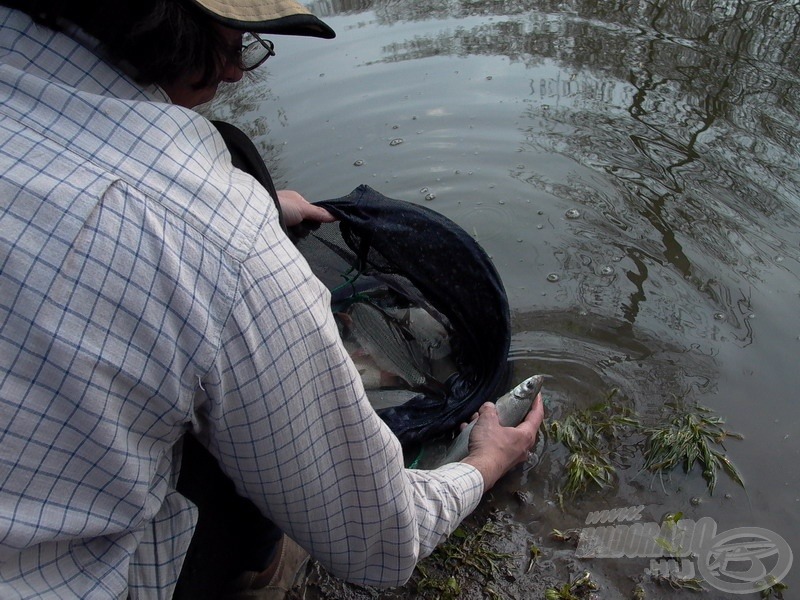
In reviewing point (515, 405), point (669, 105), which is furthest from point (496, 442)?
point (669, 105)

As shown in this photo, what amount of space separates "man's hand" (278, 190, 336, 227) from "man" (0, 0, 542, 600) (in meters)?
1.45

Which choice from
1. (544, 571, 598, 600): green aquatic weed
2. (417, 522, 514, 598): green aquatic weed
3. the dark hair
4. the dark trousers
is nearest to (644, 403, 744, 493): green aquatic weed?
(544, 571, 598, 600): green aquatic weed

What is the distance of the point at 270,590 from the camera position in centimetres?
235

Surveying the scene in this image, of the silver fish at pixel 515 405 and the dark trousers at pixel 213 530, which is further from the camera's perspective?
the silver fish at pixel 515 405

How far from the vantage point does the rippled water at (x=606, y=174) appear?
121 inches

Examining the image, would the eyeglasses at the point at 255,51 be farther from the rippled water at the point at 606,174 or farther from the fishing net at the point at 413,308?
the rippled water at the point at 606,174

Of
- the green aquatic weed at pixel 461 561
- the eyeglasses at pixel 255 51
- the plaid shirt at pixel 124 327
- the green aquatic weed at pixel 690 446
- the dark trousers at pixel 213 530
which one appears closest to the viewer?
the plaid shirt at pixel 124 327

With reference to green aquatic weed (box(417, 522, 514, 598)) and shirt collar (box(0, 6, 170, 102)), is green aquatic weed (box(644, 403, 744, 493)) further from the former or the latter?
shirt collar (box(0, 6, 170, 102))

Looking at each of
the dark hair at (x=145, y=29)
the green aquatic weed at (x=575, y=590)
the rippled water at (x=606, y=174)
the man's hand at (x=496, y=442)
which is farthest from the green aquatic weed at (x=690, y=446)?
the dark hair at (x=145, y=29)

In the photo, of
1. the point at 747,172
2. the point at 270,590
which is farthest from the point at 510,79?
the point at 270,590

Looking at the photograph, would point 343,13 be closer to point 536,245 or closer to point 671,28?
point 671,28

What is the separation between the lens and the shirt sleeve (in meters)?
1.39

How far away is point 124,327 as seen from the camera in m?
1.28

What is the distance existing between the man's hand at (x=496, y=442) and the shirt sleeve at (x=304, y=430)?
58 centimetres
